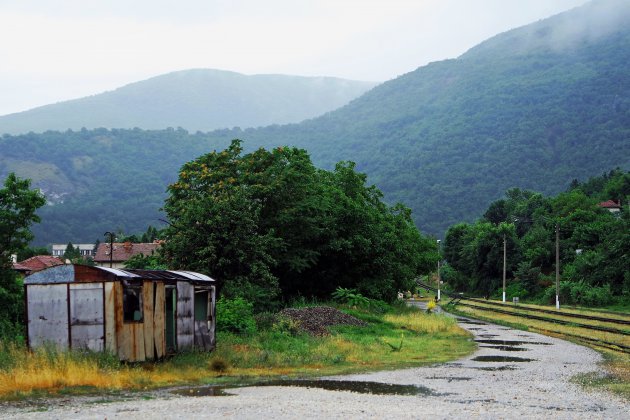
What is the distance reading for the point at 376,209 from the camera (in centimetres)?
6284

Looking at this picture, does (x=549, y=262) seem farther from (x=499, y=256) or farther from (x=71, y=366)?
(x=71, y=366)

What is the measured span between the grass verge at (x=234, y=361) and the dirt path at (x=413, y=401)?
174 centimetres

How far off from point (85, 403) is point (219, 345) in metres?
10.3

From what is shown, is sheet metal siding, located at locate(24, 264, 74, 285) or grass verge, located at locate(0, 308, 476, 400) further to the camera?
sheet metal siding, located at locate(24, 264, 74, 285)

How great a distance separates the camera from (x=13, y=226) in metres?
27.5

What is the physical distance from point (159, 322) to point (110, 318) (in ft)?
6.53

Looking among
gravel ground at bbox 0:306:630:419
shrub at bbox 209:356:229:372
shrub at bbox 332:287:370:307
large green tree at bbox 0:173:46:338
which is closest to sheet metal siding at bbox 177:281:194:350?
shrub at bbox 209:356:229:372

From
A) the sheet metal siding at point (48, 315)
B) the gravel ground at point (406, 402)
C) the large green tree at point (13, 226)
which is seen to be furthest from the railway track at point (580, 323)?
the large green tree at point (13, 226)

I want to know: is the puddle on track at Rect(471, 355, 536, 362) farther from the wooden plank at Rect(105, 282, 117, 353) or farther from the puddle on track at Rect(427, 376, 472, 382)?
the wooden plank at Rect(105, 282, 117, 353)

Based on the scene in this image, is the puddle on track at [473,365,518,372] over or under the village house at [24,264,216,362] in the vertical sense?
under

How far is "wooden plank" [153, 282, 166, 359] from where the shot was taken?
77.9 feet

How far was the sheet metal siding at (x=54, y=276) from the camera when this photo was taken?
75.2ft

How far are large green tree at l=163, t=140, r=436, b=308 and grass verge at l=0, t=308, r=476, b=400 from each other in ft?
20.3

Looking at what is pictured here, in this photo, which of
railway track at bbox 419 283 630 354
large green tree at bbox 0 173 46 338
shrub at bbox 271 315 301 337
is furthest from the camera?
railway track at bbox 419 283 630 354
